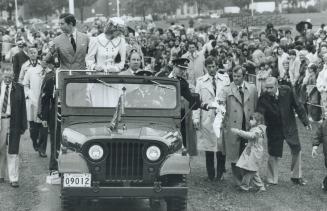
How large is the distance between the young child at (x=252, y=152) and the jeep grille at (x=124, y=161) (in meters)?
2.75

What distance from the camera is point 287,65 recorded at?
67.6 feet

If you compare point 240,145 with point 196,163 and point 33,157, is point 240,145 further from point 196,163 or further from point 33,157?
point 33,157

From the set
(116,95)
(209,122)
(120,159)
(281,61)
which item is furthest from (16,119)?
(281,61)

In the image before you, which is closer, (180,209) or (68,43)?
(180,209)

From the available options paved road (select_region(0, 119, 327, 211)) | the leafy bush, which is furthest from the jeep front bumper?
the leafy bush

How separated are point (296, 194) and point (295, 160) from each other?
849 mm

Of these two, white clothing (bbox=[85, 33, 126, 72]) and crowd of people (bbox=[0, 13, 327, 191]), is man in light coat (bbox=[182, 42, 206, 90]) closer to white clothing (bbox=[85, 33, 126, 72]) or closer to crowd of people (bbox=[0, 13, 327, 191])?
crowd of people (bbox=[0, 13, 327, 191])

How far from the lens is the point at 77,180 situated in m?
10.3

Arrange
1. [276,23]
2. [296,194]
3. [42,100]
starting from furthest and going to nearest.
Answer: [276,23] → [42,100] → [296,194]

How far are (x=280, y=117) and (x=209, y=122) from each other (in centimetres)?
121

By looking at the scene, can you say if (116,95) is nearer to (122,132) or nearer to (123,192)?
(122,132)

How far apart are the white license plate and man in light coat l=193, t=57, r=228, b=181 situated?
3447mm

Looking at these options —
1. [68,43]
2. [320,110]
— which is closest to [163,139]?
[68,43]

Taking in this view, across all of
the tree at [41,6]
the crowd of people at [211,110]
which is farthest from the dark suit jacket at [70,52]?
the tree at [41,6]
